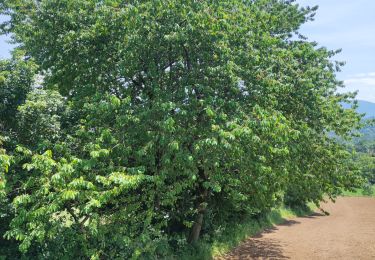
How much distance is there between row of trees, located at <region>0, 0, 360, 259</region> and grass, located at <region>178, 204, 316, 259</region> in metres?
0.95

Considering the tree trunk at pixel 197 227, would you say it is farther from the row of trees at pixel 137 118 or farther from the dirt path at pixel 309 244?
the dirt path at pixel 309 244

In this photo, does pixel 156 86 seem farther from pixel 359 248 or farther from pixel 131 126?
pixel 359 248

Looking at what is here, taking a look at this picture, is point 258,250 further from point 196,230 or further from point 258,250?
point 196,230

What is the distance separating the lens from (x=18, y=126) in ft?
35.3

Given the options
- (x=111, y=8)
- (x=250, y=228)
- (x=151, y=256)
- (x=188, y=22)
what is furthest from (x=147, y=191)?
(x=250, y=228)

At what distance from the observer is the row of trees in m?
9.67

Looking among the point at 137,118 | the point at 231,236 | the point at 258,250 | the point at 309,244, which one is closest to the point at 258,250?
the point at 258,250

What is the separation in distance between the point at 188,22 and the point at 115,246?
692 cm

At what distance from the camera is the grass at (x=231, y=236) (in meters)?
15.1

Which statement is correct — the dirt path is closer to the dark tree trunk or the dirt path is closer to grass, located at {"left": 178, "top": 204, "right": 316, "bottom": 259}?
grass, located at {"left": 178, "top": 204, "right": 316, "bottom": 259}

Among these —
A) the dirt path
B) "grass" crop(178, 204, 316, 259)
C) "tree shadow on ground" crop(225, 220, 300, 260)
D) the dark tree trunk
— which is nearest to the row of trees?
the dark tree trunk

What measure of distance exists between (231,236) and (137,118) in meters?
10.4

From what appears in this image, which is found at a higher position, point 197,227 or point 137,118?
point 137,118

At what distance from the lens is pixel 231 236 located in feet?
60.4
